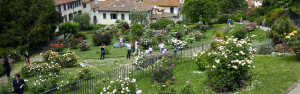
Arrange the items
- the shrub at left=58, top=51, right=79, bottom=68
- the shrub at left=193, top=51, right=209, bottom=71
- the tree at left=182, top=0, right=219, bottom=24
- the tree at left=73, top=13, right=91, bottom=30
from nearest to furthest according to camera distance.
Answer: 1. the shrub at left=193, top=51, right=209, bottom=71
2. the shrub at left=58, top=51, right=79, bottom=68
3. the tree at left=182, top=0, right=219, bottom=24
4. the tree at left=73, top=13, right=91, bottom=30

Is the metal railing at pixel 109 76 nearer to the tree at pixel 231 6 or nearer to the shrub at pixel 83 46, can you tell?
the shrub at pixel 83 46

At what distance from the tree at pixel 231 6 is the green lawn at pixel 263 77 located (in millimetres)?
47013

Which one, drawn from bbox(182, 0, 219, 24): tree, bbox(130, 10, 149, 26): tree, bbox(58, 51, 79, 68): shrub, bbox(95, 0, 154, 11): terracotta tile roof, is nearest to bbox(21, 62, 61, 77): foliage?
bbox(58, 51, 79, 68): shrub

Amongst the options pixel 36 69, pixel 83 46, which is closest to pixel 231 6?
pixel 83 46

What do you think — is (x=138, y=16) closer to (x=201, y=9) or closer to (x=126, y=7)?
(x=126, y=7)

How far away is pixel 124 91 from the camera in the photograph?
987 centimetres

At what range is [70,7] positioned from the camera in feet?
174

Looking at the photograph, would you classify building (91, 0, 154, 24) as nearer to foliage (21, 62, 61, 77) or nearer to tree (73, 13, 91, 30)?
tree (73, 13, 91, 30)

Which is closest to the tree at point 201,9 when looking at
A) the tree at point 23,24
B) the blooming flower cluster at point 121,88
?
the tree at point 23,24

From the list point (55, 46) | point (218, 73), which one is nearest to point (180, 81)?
point (218, 73)

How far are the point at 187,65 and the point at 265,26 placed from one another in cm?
2117

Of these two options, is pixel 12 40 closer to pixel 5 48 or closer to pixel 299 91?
pixel 5 48

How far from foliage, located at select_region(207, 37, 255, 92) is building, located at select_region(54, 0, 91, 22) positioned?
39.4 m

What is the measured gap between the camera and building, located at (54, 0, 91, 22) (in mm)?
48112
